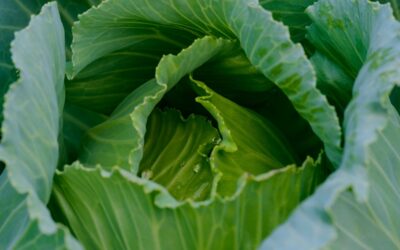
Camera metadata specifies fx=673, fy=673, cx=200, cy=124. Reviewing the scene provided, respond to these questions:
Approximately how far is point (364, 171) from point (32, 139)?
1.62 ft

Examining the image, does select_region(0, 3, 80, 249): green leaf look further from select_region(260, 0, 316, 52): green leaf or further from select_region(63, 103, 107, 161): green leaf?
select_region(260, 0, 316, 52): green leaf

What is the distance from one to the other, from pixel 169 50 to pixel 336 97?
360 mm

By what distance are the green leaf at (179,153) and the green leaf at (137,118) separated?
76mm

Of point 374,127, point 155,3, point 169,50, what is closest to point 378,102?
point 374,127

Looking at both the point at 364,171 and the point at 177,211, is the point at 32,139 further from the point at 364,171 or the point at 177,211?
the point at 364,171

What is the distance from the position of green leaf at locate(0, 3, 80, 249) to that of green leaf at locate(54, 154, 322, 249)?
0.07 m

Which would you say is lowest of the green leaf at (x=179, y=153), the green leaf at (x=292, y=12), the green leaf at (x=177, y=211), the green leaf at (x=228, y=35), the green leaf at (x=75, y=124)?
the green leaf at (x=75, y=124)

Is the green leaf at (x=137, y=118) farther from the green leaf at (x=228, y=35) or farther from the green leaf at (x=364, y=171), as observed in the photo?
the green leaf at (x=364, y=171)

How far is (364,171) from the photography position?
2.90 feet

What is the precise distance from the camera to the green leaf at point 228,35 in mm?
1048

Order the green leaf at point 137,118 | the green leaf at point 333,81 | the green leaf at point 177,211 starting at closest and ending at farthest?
the green leaf at point 177,211, the green leaf at point 137,118, the green leaf at point 333,81

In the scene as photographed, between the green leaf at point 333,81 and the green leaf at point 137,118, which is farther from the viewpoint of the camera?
the green leaf at point 333,81

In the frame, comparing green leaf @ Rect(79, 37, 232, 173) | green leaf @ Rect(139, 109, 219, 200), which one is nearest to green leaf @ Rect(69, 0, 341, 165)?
green leaf @ Rect(79, 37, 232, 173)

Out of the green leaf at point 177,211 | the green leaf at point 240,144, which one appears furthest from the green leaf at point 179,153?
the green leaf at point 177,211
